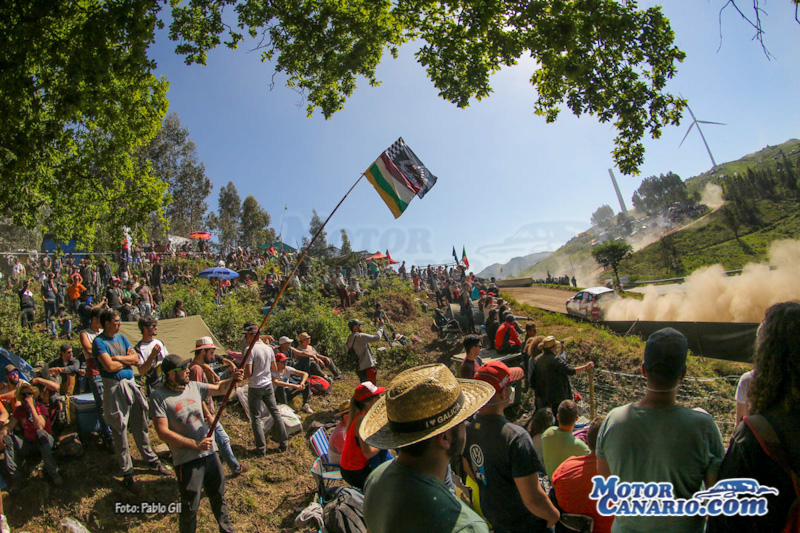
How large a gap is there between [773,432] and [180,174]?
58719 millimetres

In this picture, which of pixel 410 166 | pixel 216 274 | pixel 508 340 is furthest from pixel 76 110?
pixel 216 274

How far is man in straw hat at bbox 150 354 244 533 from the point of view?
419 cm

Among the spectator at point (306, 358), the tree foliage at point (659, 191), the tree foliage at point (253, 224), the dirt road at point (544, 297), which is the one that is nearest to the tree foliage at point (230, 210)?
the tree foliage at point (253, 224)

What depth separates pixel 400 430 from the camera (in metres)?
1.86

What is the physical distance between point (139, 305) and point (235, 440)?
8.40 m

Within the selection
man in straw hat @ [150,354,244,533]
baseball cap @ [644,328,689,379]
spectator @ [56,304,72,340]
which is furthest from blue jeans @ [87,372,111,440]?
spectator @ [56,304,72,340]

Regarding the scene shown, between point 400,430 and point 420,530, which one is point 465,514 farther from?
point 400,430

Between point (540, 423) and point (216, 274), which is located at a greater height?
point (216, 274)

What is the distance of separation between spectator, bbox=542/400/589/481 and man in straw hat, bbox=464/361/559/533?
3.79ft

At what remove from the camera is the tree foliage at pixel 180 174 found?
48000 millimetres

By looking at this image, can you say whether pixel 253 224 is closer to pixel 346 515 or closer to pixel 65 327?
pixel 65 327

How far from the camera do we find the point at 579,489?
2.96m

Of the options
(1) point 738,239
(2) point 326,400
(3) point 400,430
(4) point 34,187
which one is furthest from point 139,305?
(1) point 738,239

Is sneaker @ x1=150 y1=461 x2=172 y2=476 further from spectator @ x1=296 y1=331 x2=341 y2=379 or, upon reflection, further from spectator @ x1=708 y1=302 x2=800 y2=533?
spectator @ x1=708 y1=302 x2=800 y2=533
